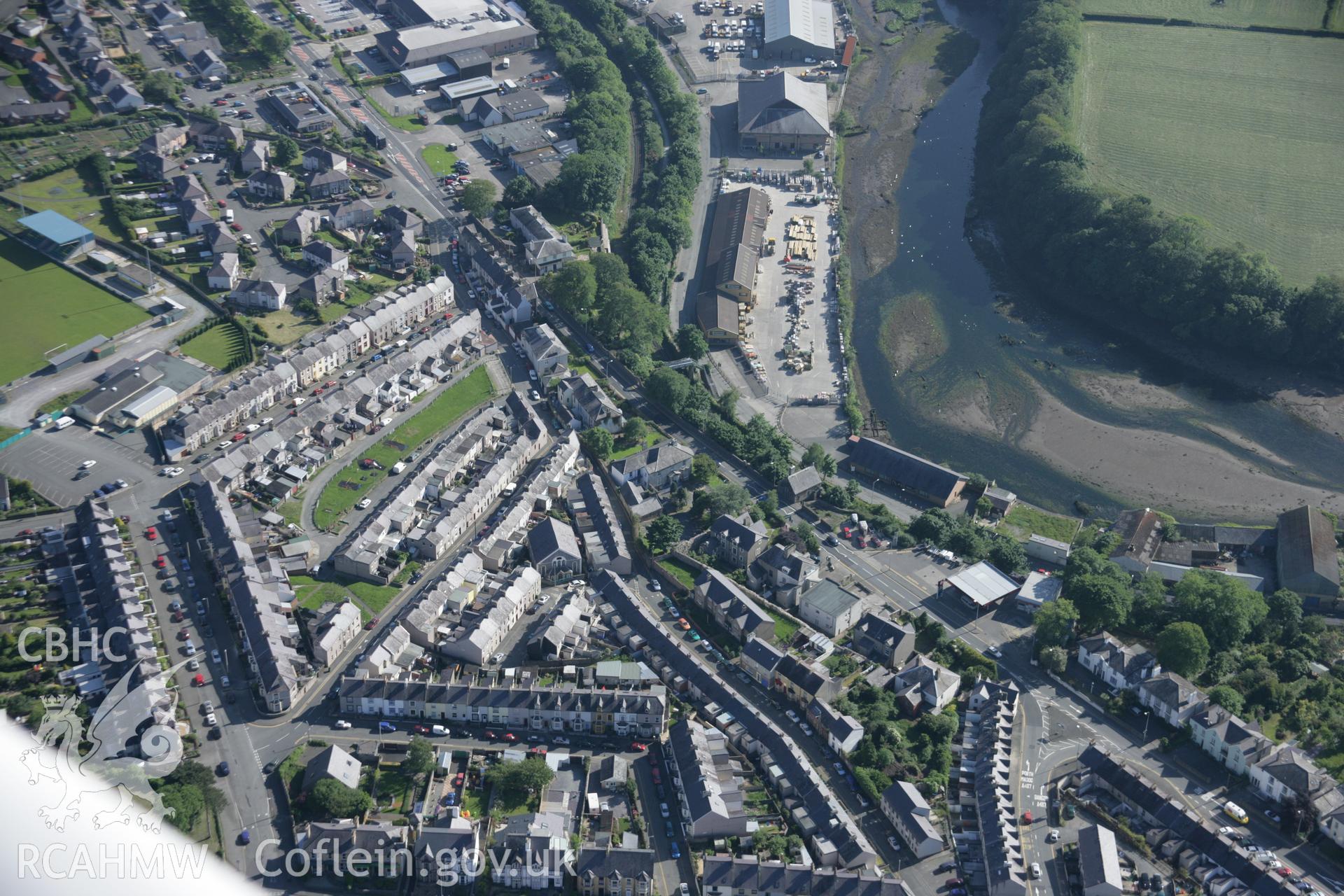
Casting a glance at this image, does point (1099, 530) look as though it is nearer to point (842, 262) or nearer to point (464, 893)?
point (842, 262)

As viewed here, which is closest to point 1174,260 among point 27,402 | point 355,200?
point 355,200

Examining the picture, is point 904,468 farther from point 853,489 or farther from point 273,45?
point 273,45

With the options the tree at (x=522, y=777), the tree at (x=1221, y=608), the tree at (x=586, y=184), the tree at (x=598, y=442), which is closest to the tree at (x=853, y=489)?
the tree at (x=598, y=442)

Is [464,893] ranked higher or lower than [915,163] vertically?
lower

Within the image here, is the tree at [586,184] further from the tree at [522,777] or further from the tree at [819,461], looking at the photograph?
the tree at [522,777]

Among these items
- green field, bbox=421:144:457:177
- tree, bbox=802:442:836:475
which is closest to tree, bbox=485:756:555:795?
tree, bbox=802:442:836:475
